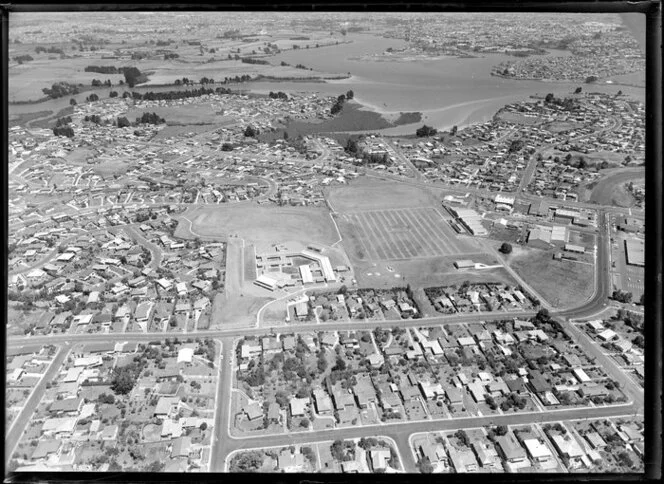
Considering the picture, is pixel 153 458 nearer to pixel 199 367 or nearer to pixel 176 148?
pixel 199 367

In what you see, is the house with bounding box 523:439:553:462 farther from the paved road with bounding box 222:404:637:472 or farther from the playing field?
the playing field

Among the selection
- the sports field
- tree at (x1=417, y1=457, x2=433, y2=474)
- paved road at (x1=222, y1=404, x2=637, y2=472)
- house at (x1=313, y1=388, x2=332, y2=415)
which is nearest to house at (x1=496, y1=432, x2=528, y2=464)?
paved road at (x1=222, y1=404, x2=637, y2=472)

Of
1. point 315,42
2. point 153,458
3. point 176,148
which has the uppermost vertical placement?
point 315,42

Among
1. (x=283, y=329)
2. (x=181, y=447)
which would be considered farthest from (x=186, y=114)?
(x=181, y=447)

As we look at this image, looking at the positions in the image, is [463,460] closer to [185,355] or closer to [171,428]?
[171,428]
